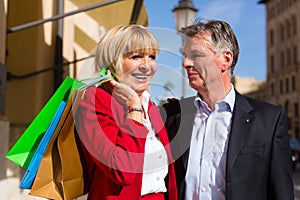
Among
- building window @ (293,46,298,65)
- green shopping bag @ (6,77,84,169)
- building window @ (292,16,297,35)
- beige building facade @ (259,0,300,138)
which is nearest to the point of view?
green shopping bag @ (6,77,84,169)

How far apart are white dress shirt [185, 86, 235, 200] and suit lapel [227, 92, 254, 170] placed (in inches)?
2.0

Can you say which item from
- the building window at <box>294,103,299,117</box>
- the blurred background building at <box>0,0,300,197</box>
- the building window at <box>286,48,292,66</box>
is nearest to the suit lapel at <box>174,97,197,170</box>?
the blurred background building at <box>0,0,300,197</box>

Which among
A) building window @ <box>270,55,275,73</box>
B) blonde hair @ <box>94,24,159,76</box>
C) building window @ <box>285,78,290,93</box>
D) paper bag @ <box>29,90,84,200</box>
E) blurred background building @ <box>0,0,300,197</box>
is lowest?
paper bag @ <box>29,90,84,200</box>

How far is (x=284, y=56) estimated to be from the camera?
50875mm

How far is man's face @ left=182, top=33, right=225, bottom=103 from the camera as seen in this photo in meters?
2.04

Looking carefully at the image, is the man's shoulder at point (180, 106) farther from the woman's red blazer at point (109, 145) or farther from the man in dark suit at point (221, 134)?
the woman's red blazer at point (109, 145)

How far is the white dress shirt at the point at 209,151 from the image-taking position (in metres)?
2.10

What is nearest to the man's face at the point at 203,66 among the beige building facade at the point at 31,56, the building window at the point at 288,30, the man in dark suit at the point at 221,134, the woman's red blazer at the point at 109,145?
the man in dark suit at the point at 221,134

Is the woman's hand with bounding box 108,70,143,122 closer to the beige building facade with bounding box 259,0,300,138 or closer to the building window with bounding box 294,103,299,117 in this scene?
the beige building facade with bounding box 259,0,300,138

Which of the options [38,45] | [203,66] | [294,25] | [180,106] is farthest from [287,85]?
[203,66]

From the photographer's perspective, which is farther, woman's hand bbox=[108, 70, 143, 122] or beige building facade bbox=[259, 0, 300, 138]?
beige building facade bbox=[259, 0, 300, 138]

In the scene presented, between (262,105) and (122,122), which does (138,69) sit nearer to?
(122,122)

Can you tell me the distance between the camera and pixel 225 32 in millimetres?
2219

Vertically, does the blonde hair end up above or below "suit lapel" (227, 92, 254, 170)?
above
